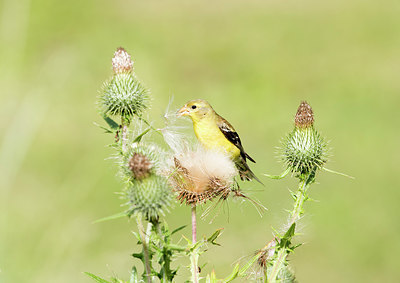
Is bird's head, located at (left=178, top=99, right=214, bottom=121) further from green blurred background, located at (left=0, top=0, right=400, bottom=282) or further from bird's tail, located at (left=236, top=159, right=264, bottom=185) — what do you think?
green blurred background, located at (left=0, top=0, right=400, bottom=282)

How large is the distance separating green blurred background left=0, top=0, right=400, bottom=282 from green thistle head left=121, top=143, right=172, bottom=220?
28.1 inches

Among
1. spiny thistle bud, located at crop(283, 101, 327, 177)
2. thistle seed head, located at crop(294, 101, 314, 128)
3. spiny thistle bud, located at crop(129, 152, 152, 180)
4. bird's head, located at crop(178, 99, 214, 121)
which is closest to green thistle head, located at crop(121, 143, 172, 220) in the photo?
spiny thistle bud, located at crop(129, 152, 152, 180)

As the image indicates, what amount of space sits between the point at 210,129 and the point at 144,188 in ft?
8.57

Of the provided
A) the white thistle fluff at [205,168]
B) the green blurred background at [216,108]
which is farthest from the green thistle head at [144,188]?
the green blurred background at [216,108]

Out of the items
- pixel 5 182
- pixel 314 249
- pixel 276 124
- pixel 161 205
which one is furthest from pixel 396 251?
pixel 161 205

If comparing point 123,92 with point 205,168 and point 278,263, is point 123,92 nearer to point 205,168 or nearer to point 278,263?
point 205,168

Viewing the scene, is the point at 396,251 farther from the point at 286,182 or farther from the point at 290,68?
the point at 290,68

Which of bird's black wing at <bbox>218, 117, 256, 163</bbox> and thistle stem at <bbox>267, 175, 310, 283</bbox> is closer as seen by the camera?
thistle stem at <bbox>267, 175, 310, 283</bbox>

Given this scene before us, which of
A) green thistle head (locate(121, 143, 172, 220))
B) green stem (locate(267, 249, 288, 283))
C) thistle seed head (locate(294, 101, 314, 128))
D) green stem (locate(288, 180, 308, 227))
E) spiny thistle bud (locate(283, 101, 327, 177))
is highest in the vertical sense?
thistle seed head (locate(294, 101, 314, 128))

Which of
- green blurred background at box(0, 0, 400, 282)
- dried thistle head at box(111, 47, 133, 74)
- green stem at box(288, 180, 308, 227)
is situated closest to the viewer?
green stem at box(288, 180, 308, 227)

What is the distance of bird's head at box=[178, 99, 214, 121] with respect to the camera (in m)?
5.32

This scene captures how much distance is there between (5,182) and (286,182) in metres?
7.06

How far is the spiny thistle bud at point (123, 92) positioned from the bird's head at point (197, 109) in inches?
52.3

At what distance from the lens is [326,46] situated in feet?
63.4
